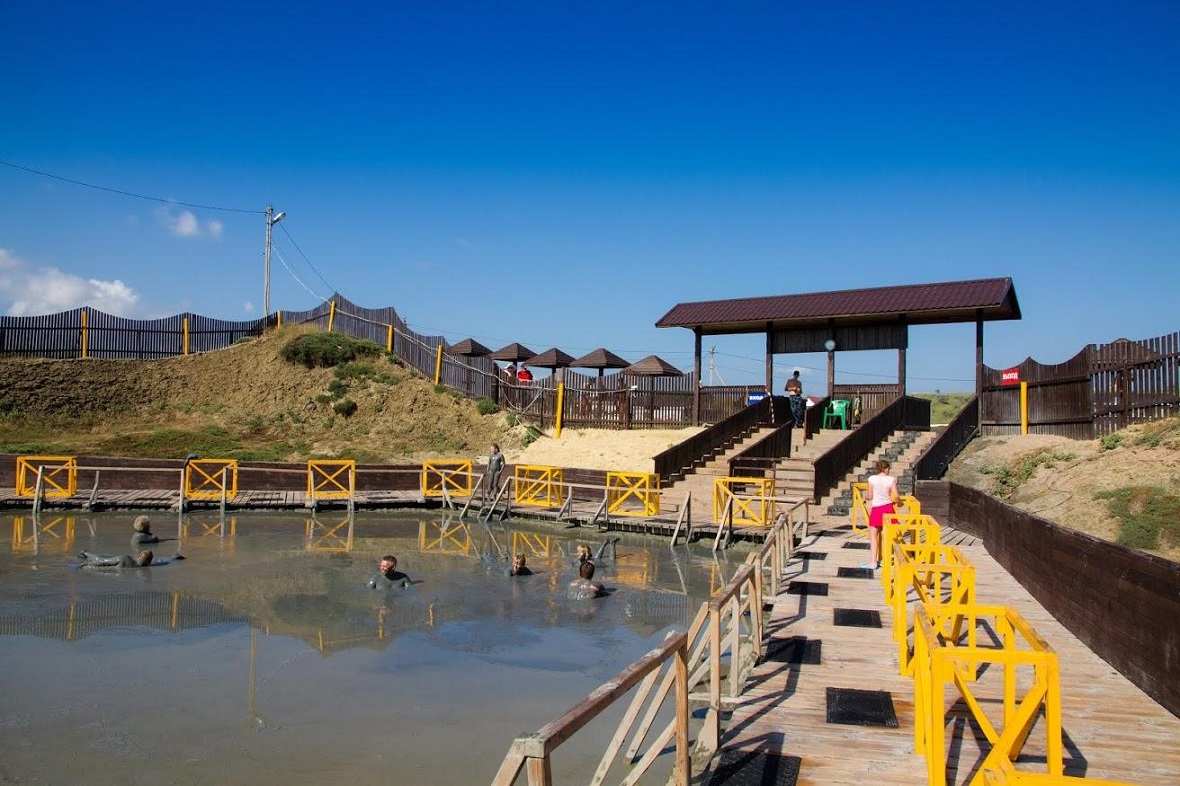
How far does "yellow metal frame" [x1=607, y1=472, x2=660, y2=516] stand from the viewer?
22.8 m

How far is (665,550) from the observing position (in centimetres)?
1972

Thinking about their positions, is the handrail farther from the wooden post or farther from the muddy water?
the wooden post

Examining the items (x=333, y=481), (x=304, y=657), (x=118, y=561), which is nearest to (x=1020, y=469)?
(x=304, y=657)

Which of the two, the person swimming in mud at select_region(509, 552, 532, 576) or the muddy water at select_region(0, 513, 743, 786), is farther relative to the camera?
the person swimming in mud at select_region(509, 552, 532, 576)

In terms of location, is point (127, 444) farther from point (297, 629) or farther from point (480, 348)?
point (297, 629)

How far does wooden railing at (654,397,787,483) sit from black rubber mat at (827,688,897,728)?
16.1 meters

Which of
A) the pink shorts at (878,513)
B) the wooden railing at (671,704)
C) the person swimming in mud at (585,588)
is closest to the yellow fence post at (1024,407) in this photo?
the pink shorts at (878,513)

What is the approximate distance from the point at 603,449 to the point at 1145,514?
18481 mm

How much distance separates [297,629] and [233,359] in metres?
31.7

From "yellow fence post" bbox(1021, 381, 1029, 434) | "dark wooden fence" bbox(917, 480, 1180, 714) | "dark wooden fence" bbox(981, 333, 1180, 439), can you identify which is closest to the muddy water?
"dark wooden fence" bbox(917, 480, 1180, 714)

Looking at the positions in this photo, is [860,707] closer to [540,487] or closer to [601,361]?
[540,487]

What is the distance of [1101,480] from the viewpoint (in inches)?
634

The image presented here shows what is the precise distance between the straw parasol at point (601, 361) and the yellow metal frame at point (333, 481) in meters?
11.5

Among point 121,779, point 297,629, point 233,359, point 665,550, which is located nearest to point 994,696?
point 121,779
